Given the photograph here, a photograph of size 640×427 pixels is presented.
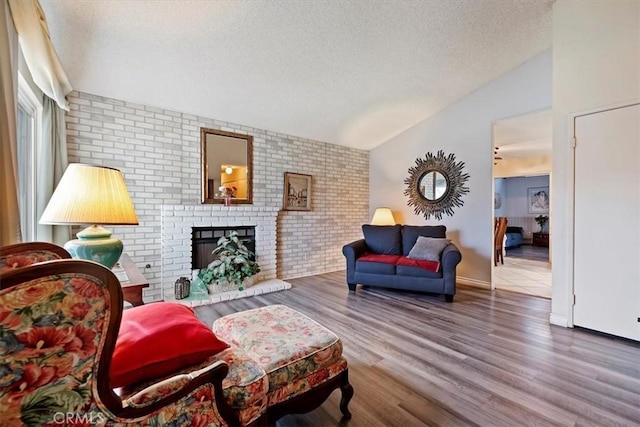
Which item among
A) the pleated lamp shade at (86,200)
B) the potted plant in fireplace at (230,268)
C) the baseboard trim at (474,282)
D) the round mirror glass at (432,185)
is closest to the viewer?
the pleated lamp shade at (86,200)

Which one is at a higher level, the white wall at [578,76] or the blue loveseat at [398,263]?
the white wall at [578,76]

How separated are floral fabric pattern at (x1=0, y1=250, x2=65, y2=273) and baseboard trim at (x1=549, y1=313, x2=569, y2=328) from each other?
378 cm

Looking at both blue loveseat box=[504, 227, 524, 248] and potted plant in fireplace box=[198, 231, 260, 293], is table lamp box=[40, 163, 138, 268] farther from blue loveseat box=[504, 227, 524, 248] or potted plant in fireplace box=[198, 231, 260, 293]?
blue loveseat box=[504, 227, 524, 248]

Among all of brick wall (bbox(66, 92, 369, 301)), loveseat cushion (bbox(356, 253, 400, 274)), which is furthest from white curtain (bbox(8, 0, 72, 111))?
loveseat cushion (bbox(356, 253, 400, 274))

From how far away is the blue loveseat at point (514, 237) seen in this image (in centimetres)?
795

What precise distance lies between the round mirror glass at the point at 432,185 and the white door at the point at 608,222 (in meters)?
1.96

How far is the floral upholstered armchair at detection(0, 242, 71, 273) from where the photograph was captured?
0.99 m

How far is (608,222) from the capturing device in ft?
8.09

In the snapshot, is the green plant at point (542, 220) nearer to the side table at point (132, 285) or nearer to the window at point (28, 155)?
the side table at point (132, 285)

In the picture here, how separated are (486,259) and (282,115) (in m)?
3.58

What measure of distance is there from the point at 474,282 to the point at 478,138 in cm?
212

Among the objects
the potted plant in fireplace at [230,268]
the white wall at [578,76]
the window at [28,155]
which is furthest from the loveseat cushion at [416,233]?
the window at [28,155]

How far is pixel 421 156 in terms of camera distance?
4.82 m

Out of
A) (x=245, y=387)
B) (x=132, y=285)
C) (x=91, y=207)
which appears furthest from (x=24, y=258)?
(x=245, y=387)
